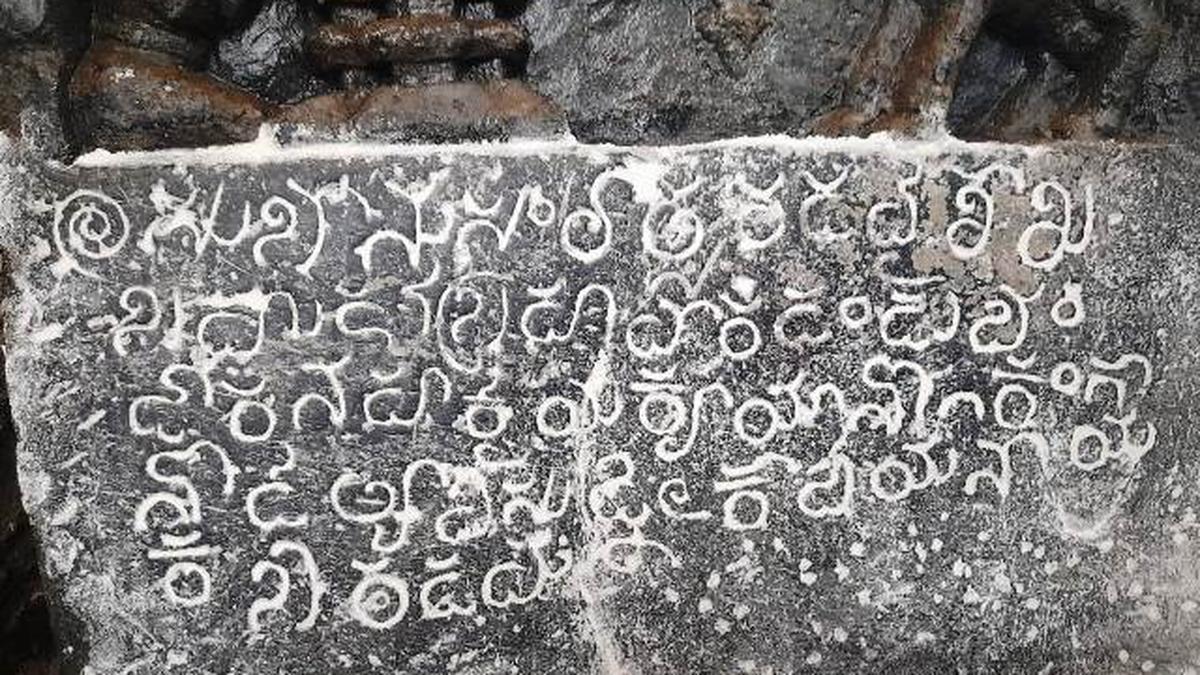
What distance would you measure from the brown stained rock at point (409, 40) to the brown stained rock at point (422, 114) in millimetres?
48

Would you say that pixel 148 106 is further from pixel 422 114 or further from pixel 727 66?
pixel 727 66

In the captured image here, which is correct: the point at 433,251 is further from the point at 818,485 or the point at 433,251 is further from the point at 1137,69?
the point at 1137,69

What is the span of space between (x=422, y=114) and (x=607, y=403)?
1.70 feet

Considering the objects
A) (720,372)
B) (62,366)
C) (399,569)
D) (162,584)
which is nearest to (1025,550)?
(720,372)

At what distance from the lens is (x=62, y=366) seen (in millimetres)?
1682

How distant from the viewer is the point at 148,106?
169cm

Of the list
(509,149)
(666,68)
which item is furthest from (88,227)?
(666,68)

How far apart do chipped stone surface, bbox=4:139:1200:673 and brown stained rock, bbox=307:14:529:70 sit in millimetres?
157

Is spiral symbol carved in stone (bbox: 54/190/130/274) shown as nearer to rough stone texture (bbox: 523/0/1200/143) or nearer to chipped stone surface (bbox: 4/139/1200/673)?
chipped stone surface (bbox: 4/139/1200/673)

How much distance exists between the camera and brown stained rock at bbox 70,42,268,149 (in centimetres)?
168

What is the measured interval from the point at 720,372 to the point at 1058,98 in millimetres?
785

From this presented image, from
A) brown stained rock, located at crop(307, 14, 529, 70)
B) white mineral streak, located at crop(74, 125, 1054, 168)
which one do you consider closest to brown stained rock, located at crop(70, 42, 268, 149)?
white mineral streak, located at crop(74, 125, 1054, 168)

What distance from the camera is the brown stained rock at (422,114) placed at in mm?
1746

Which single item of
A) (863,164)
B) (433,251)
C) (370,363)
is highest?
(863,164)
